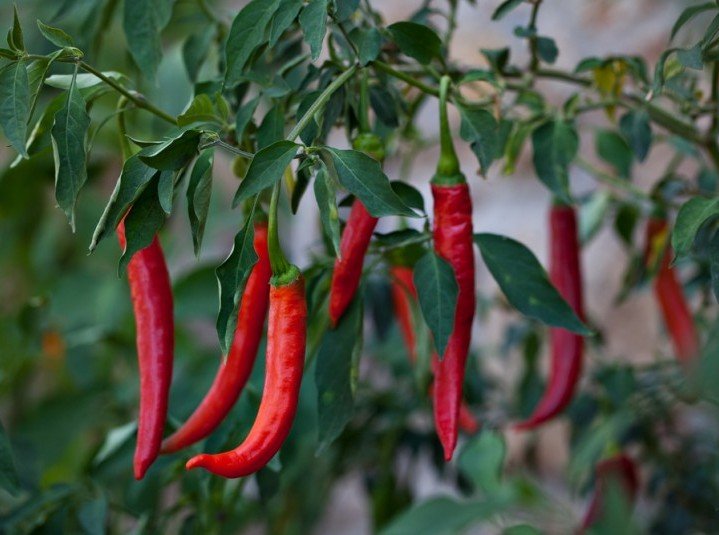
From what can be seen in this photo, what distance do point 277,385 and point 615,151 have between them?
1.99 feet

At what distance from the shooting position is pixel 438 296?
0.61m

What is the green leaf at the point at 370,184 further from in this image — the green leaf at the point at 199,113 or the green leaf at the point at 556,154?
the green leaf at the point at 556,154

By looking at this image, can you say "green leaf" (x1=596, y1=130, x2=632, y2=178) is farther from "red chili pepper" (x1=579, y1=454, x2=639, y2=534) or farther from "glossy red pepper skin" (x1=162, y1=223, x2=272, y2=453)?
"glossy red pepper skin" (x1=162, y1=223, x2=272, y2=453)

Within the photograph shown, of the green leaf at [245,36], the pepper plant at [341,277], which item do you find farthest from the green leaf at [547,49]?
the green leaf at [245,36]

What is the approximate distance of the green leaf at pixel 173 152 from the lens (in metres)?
0.53

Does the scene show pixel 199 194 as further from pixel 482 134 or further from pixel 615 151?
pixel 615 151

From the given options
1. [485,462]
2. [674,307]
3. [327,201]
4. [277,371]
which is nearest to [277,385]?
[277,371]

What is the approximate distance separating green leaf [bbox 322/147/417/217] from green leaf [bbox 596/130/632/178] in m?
0.54

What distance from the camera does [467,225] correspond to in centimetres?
66

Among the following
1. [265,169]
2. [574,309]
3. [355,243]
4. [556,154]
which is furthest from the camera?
[574,309]

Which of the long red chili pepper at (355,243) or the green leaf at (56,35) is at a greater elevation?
the green leaf at (56,35)

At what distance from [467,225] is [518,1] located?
173 millimetres

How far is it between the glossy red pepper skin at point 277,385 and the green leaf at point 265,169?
66 mm

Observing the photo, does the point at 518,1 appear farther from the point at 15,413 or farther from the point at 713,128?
the point at 15,413
